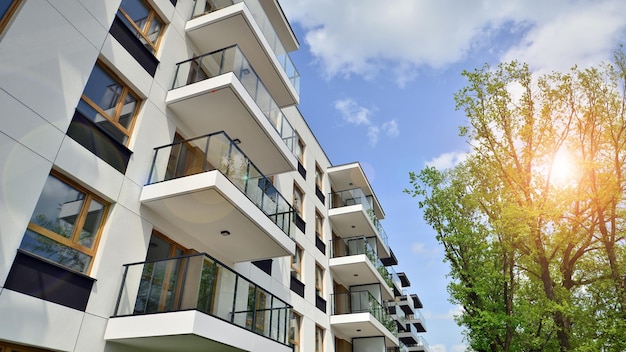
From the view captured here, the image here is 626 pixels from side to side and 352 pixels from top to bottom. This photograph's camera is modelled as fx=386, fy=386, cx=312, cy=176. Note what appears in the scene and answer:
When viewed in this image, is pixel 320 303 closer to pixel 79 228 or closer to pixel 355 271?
pixel 355 271

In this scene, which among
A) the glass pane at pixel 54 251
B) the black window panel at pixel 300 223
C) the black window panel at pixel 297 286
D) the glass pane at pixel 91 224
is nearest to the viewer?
the glass pane at pixel 54 251

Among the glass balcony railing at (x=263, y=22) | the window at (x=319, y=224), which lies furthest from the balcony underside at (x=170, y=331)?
the window at (x=319, y=224)

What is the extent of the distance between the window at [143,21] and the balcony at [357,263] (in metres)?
12.8

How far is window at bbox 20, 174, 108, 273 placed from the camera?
18.7 ft

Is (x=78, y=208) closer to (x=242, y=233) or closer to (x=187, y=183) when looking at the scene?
(x=187, y=183)

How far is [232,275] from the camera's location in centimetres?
778

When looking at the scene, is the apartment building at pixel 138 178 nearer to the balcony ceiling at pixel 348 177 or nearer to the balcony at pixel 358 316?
the balcony at pixel 358 316

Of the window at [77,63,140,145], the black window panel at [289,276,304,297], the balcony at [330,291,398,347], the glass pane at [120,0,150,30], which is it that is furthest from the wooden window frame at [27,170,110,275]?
the balcony at [330,291,398,347]

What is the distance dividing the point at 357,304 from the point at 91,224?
1352 cm

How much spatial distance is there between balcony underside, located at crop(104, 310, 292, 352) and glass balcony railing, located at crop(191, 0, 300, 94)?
26.7ft

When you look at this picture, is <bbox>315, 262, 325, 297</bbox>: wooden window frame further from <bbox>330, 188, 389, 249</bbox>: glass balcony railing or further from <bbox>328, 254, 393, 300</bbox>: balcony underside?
<bbox>330, 188, 389, 249</bbox>: glass balcony railing

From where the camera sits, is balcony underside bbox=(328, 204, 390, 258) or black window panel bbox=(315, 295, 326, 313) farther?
balcony underside bbox=(328, 204, 390, 258)

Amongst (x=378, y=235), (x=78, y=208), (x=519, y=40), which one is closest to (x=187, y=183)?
(x=78, y=208)

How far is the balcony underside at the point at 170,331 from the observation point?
626 centimetres
